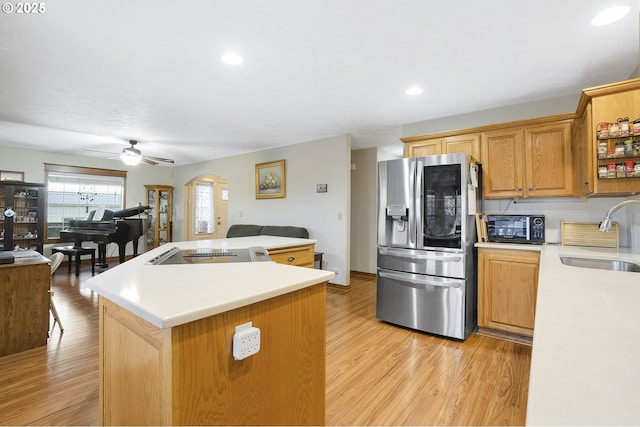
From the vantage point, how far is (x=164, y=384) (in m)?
0.84

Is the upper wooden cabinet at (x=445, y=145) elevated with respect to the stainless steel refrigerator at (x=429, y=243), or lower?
elevated

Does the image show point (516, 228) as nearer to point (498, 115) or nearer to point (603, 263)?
point (603, 263)

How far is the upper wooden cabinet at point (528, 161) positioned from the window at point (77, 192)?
25.0 feet

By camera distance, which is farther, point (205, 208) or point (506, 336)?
point (205, 208)

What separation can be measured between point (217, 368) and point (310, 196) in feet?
13.7

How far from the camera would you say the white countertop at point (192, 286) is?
2.82 feet

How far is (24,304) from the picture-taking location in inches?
99.2

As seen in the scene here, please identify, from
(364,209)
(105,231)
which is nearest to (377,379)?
(364,209)

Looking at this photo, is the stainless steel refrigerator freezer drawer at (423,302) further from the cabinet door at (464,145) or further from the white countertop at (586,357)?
the white countertop at (586,357)

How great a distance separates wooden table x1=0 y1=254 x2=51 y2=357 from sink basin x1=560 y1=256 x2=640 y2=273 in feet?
13.7

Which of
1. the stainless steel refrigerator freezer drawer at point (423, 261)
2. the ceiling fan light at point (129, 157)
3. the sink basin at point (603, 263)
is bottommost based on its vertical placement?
the stainless steel refrigerator freezer drawer at point (423, 261)

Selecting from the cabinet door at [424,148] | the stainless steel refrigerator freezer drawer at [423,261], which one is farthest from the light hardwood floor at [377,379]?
the cabinet door at [424,148]

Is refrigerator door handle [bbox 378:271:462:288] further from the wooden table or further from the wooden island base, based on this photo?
the wooden table

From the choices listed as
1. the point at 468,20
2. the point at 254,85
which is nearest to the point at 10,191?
the point at 254,85
